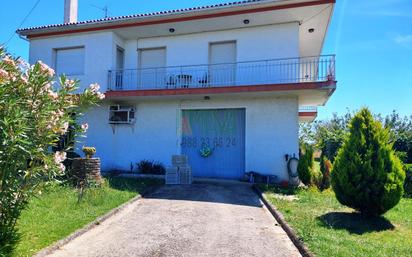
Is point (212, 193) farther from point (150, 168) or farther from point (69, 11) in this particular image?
point (69, 11)

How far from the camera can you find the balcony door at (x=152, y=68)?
14898 mm

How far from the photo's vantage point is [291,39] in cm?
1341

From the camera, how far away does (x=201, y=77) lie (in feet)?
46.9

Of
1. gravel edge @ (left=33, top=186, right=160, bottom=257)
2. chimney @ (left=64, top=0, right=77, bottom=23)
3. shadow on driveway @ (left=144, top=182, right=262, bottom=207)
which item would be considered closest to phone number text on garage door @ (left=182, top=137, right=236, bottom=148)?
shadow on driveway @ (left=144, top=182, right=262, bottom=207)

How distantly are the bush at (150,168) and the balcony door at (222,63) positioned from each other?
3.99 meters

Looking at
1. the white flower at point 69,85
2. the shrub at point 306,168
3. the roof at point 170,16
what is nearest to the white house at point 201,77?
the roof at point 170,16

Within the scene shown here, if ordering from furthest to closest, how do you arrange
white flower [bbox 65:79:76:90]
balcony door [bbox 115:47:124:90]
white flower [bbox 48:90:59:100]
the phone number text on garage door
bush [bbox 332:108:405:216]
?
balcony door [bbox 115:47:124:90]
the phone number text on garage door
bush [bbox 332:108:405:216]
white flower [bbox 65:79:76:90]
white flower [bbox 48:90:59:100]

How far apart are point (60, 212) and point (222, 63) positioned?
8937 mm

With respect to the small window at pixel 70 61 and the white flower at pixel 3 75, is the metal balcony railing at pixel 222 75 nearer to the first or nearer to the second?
the small window at pixel 70 61

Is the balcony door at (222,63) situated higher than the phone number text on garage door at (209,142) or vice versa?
the balcony door at (222,63)

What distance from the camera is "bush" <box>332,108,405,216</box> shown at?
291 inches

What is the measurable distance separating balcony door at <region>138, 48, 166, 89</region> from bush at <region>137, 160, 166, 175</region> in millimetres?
3218

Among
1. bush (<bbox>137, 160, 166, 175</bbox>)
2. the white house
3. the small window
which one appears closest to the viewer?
the white house

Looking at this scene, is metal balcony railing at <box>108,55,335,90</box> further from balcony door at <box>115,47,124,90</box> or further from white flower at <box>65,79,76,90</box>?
white flower at <box>65,79,76,90</box>
